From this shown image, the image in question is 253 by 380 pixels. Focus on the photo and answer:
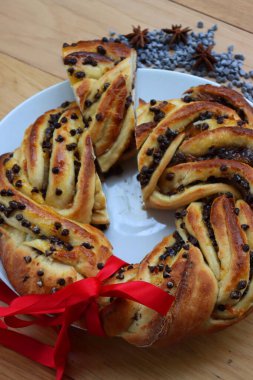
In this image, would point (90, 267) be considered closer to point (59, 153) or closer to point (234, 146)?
point (59, 153)

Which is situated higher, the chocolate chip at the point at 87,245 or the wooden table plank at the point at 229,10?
the wooden table plank at the point at 229,10

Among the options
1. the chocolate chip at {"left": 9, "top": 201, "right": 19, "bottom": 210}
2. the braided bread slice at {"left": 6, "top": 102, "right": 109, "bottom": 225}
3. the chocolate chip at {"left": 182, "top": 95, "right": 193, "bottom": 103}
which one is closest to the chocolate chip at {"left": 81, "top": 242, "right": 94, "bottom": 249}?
the braided bread slice at {"left": 6, "top": 102, "right": 109, "bottom": 225}

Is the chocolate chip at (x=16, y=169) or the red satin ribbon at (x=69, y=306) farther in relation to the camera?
the chocolate chip at (x=16, y=169)

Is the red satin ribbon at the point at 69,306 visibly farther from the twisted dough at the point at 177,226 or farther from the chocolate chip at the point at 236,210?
the chocolate chip at the point at 236,210

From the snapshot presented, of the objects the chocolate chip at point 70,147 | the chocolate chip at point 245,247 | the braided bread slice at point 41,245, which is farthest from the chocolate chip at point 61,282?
the chocolate chip at point 245,247

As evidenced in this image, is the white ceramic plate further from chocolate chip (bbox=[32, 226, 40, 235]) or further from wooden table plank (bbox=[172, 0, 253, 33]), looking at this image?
wooden table plank (bbox=[172, 0, 253, 33])

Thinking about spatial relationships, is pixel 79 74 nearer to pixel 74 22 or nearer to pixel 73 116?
pixel 73 116
